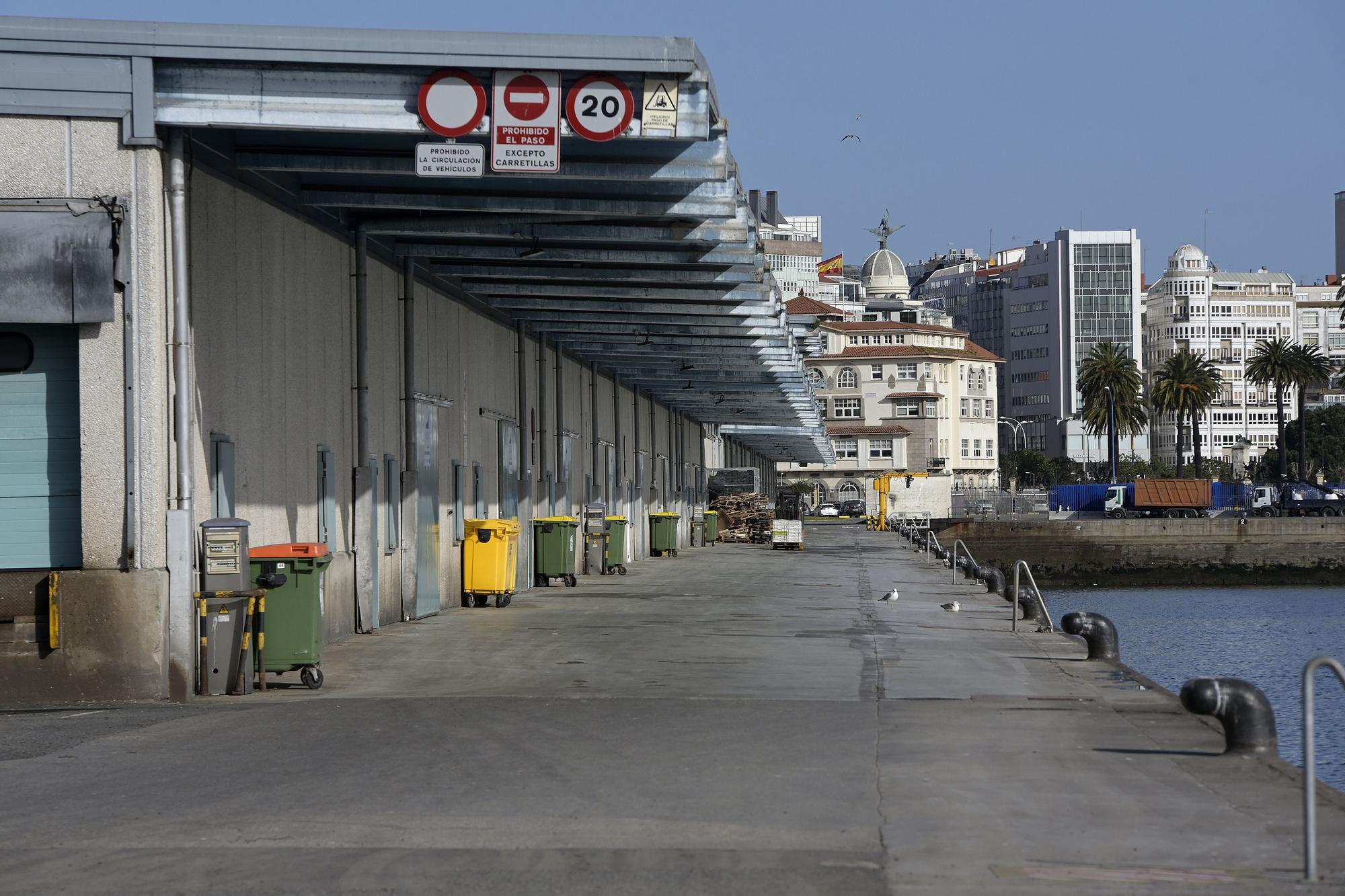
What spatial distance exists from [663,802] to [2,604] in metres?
6.80

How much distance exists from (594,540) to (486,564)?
11.7 metres

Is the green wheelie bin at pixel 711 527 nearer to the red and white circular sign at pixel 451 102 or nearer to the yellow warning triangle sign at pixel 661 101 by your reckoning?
the yellow warning triangle sign at pixel 661 101

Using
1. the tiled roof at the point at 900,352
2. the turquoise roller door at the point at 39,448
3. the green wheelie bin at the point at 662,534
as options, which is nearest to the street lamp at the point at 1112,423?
the tiled roof at the point at 900,352

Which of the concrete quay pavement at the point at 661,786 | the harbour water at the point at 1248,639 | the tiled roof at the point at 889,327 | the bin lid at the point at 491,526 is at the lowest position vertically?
the harbour water at the point at 1248,639

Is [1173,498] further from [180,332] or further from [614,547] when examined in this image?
[180,332]

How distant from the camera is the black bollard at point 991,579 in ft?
95.3

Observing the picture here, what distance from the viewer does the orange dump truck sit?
94.8m

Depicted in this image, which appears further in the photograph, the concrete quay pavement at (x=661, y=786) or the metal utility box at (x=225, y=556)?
the metal utility box at (x=225, y=556)

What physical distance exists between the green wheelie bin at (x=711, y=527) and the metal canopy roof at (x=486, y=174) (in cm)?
3098

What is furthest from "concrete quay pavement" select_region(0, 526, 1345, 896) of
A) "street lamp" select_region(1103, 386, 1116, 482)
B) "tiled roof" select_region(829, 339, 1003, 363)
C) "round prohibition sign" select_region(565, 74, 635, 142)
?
"tiled roof" select_region(829, 339, 1003, 363)

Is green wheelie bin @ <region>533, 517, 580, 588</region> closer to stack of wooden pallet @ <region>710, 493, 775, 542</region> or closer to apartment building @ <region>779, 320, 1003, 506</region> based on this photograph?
stack of wooden pallet @ <region>710, 493, 775, 542</region>

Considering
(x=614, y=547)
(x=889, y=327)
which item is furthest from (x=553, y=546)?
(x=889, y=327)

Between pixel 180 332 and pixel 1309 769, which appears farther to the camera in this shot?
pixel 180 332

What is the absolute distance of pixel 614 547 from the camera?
116 ft
